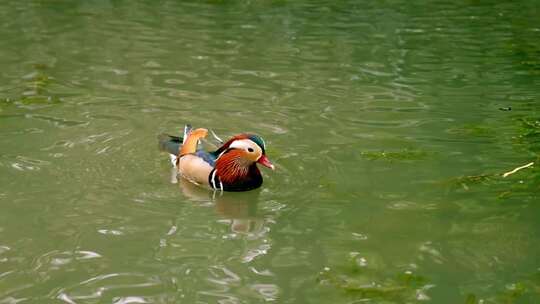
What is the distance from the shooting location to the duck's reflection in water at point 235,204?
258 inches

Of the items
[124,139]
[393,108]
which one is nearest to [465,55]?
[393,108]

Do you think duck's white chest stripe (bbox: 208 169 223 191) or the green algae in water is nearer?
duck's white chest stripe (bbox: 208 169 223 191)

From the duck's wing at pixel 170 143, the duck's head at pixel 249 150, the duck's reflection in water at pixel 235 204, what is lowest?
the duck's reflection in water at pixel 235 204

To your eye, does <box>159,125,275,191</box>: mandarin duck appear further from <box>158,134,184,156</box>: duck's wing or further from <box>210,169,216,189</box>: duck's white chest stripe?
<box>158,134,184,156</box>: duck's wing

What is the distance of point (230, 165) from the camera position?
7277 millimetres

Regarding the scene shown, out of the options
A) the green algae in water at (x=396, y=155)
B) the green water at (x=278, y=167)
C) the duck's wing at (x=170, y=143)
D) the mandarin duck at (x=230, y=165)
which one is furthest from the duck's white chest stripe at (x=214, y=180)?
the green algae in water at (x=396, y=155)

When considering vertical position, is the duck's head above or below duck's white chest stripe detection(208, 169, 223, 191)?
above

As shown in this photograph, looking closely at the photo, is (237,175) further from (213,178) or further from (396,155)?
(396,155)

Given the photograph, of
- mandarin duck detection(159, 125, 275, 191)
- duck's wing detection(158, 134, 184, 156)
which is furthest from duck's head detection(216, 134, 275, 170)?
duck's wing detection(158, 134, 184, 156)

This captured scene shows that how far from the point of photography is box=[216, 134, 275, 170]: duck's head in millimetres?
7223

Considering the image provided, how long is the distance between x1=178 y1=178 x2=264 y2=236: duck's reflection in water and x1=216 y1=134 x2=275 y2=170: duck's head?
0.89 ft

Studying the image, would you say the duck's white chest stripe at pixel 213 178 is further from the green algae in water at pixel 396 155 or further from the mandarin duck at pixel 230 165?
the green algae in water at pixel 396 155

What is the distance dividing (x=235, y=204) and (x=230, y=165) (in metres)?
0.37

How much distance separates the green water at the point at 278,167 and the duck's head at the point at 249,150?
0.30 meters
